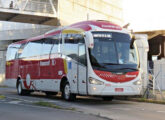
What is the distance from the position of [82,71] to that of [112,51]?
4.99 ft

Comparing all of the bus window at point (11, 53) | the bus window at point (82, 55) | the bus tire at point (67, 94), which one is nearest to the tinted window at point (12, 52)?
the bus window at point (11, 53)

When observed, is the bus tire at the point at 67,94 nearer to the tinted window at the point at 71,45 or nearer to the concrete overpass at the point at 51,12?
the tinted window at the point at 71,45

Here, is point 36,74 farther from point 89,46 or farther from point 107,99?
point 89,46

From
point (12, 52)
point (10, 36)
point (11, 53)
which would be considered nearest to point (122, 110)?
point (12, 52)

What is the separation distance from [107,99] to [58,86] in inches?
98.7

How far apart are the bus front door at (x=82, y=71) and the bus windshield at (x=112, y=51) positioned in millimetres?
467

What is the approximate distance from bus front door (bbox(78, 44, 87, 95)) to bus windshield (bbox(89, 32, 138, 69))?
467 millimetres

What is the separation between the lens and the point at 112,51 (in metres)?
15.6

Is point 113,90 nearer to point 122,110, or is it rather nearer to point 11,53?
point 122,110

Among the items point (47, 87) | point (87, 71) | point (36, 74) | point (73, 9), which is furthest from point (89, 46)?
point (73, 9)

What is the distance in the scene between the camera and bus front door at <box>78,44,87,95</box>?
15.6 metres

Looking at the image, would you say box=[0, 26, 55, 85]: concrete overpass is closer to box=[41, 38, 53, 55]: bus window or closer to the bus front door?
box=[41, 38, 53, 55]: bus window

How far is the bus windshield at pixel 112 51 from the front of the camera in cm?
1540

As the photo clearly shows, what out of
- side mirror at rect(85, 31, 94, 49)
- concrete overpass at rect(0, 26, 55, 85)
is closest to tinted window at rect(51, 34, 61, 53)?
side mirror at rect(85, 31, 94, 49)
